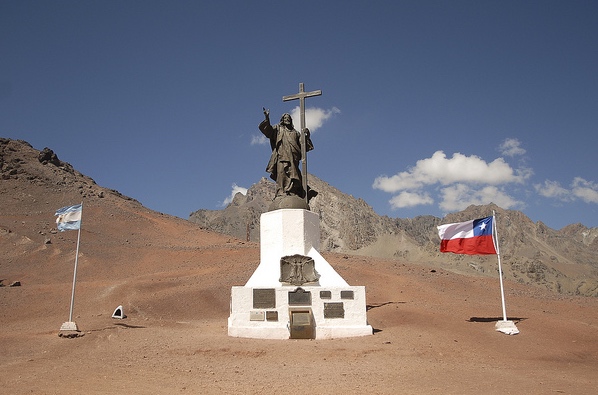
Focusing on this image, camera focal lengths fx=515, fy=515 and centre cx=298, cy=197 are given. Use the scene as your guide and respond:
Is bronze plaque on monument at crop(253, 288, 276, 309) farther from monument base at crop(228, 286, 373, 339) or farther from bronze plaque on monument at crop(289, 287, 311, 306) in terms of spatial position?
bronze plaque on monument at crop(289, 287, 311, 306)

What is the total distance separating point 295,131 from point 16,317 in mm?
10900

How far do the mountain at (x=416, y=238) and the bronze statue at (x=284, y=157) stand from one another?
2159cm

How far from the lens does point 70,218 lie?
14.7 meters

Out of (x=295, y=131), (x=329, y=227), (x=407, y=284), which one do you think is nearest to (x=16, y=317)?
(x=295, y=131)

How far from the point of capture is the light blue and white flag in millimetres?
14656

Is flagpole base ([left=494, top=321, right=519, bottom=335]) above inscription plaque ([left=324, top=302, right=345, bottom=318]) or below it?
below

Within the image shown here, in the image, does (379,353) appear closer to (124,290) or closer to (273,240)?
(273,240)

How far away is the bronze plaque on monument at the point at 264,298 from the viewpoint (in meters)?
12.1

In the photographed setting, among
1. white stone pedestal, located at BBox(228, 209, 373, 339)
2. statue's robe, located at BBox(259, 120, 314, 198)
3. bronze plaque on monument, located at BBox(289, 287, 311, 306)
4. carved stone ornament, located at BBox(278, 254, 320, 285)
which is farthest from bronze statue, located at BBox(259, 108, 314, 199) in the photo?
bronze plaque on monument, located at BBox(289, 287, 311, 306)

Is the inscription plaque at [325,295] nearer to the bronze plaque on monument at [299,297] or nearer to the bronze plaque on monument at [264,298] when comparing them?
the bronze plaque on monument at [299,297]

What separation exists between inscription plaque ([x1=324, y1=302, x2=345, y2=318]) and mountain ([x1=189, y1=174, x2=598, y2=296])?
78.6 ft

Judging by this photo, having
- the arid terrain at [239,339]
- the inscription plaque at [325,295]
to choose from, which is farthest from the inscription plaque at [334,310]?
the arid terrain at [239,339]

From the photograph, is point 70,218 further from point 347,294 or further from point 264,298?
point 347,294

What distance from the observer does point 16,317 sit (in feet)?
54.7
